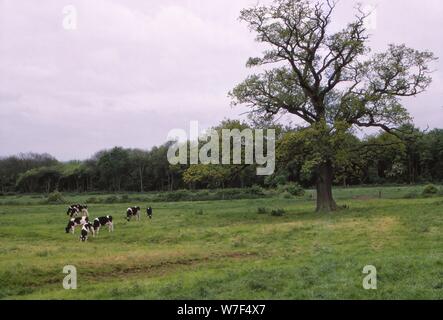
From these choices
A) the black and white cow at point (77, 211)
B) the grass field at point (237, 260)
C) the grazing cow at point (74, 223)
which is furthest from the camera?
the black and white cow at point (77, 211)

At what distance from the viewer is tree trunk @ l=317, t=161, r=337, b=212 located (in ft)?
111

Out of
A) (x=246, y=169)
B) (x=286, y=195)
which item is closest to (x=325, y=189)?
(x=246, y=169)

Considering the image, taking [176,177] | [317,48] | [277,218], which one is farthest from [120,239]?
[176,177]

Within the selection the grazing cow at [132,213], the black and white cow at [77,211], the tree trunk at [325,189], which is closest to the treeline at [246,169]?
the tree trunk at [325,189]

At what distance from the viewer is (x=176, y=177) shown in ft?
335

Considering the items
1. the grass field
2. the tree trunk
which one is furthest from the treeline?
the grass field

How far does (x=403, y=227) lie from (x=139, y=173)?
84.1 metres

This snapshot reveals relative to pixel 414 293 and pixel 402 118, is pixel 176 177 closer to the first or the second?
pixel 402 118

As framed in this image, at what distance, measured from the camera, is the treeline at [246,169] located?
32.4 metres

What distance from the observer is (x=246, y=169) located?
3397cm

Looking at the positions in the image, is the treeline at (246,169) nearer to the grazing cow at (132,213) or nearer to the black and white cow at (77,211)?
the grazing cow at (132,213)

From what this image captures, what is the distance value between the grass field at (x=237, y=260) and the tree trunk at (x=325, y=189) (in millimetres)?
6166

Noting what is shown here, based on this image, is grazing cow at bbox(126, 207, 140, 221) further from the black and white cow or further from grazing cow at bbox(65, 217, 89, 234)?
grazing cow at bbox(65, 217, 89, 234)

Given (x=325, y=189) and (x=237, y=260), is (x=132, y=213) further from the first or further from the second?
(x=237, y=260)
